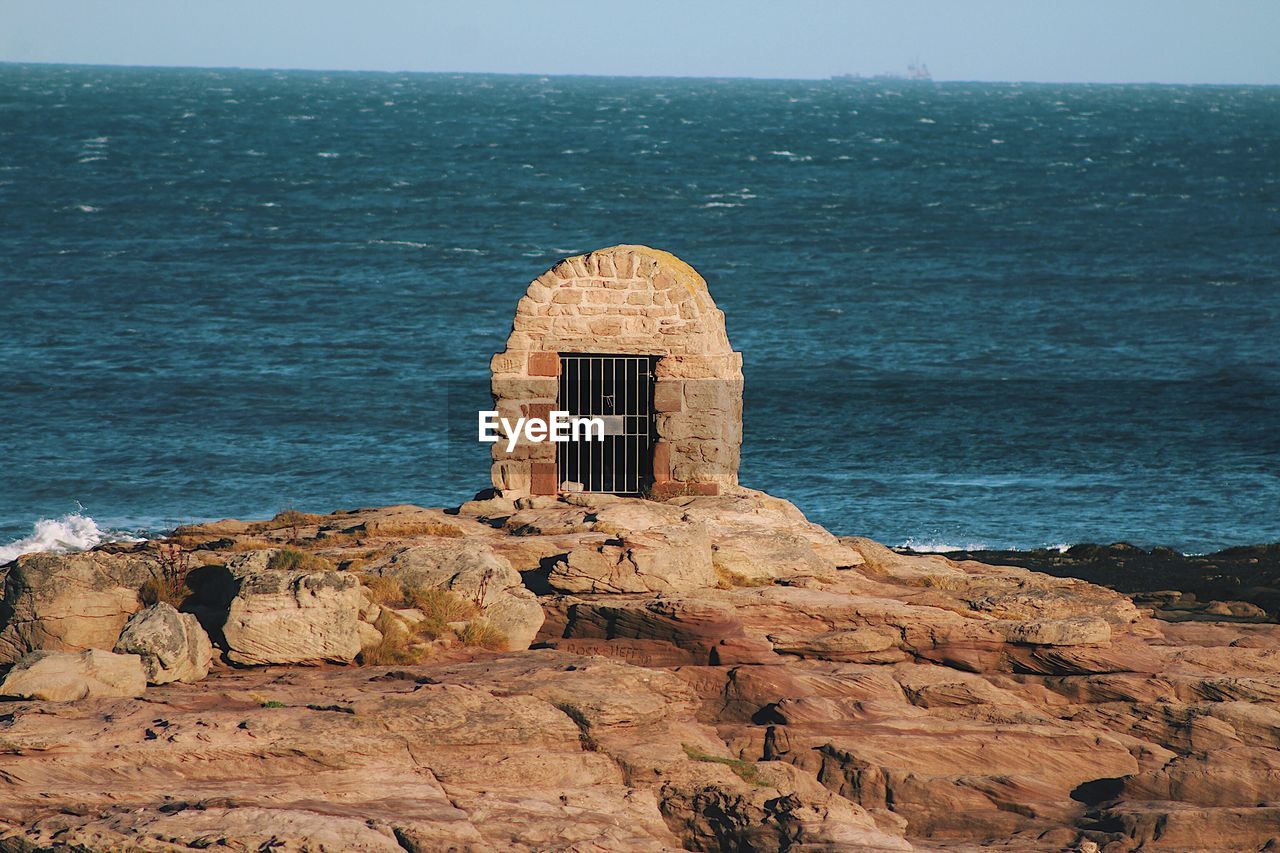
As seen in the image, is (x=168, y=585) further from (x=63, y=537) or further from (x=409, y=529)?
(x=63, y=537)

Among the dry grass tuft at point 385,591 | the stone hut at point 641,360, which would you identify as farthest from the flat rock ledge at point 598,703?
the stone hut at point 641,360

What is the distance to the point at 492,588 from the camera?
17.2 metres

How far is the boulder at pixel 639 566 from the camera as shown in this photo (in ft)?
58.3

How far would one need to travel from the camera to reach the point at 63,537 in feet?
123

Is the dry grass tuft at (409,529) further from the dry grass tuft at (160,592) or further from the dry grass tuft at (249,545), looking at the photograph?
the dry grass tuft at (160,592)

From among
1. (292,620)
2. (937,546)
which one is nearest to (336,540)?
(292,620)

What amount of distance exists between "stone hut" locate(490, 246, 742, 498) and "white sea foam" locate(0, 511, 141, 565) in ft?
55.7

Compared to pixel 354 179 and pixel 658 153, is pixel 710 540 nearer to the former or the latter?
pixel 354 179

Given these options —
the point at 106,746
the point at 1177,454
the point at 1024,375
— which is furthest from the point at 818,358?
the point at 106,746

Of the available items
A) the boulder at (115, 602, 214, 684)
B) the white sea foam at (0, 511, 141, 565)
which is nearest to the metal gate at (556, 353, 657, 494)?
the boulder at (115, 602, 214, 684)

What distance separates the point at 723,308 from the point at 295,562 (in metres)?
49.1

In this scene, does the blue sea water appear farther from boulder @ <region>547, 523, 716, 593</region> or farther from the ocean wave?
boulder @ <region>547, 523, 716, 593</region>

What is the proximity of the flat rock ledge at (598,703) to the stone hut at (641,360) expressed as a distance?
2.43 m

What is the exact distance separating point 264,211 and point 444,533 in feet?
241
